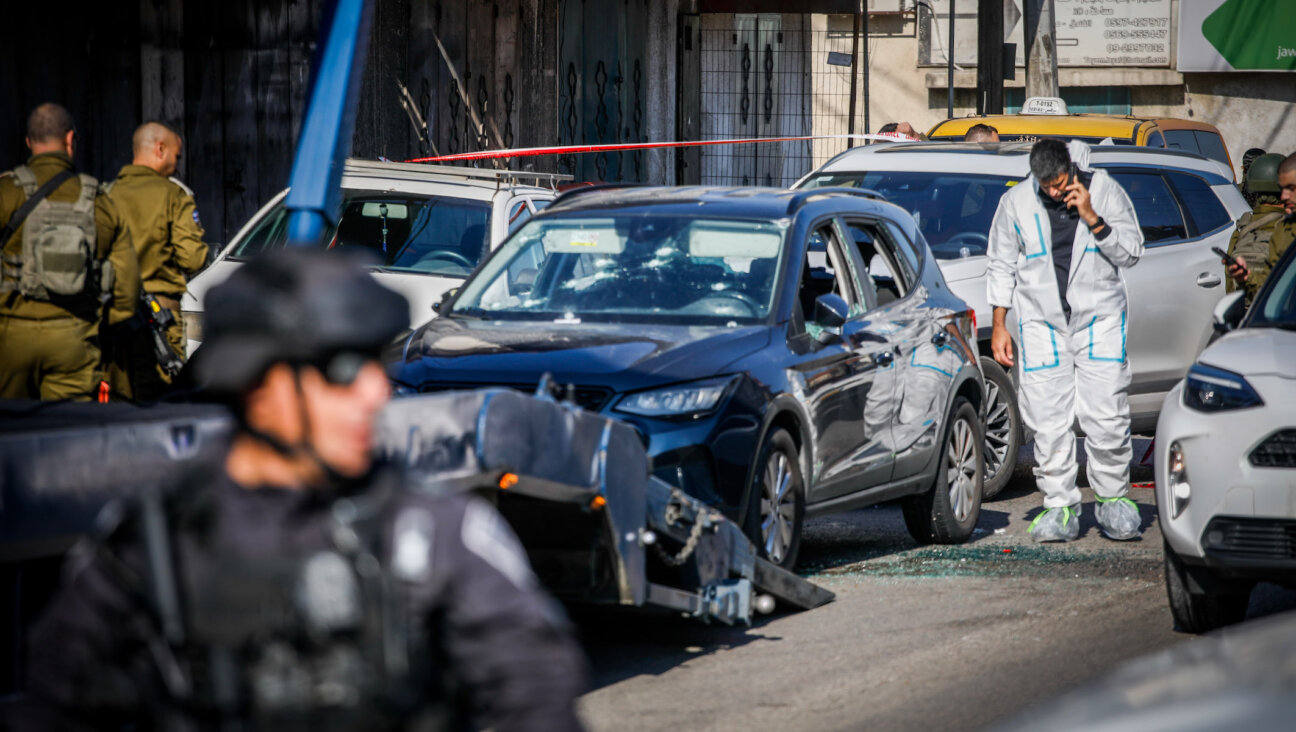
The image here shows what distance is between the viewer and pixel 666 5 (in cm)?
2230

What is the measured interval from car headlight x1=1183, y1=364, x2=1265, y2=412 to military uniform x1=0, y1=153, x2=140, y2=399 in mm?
4452

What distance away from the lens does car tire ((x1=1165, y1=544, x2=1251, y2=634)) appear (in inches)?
256

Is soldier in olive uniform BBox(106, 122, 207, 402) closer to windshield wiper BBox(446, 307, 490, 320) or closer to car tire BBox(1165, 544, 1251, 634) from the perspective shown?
windshield wiper BBox(446, 307, 490, 320)

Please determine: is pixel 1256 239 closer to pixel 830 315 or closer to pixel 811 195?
pixel 811 195

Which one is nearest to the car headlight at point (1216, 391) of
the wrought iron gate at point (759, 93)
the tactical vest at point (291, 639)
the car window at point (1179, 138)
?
the tactical vest at point (291, 639)

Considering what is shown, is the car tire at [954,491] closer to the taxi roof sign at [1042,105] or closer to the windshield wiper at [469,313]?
the windshield wiper at [469,313]

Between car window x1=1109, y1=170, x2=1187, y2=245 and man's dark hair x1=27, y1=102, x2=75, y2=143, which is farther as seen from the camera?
car window x1=1109, y1=170, x2=1187, y2=245

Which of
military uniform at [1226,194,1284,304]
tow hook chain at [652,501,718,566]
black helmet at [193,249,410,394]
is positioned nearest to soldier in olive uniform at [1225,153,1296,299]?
military uniform at [1226,194,1284,304]

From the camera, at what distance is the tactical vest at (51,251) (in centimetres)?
709

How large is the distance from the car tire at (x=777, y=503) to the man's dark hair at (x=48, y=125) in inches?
128

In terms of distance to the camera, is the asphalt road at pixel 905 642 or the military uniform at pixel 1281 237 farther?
the military uniform at pixel 1281 237

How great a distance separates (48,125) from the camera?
23.7 ft

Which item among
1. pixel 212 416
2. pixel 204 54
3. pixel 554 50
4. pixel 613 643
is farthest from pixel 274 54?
pixel 212 416

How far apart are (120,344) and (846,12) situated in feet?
53.3
